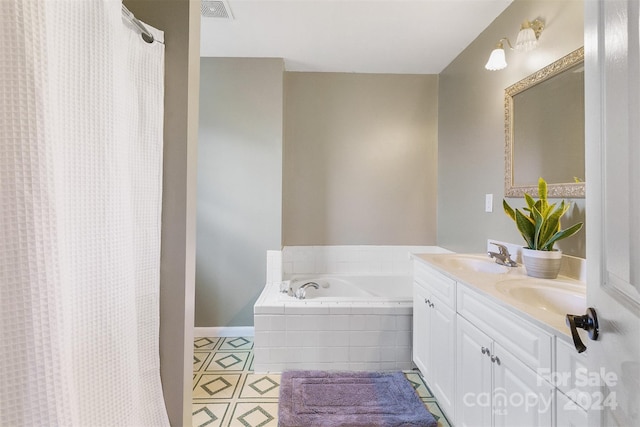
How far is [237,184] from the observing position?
2611mm

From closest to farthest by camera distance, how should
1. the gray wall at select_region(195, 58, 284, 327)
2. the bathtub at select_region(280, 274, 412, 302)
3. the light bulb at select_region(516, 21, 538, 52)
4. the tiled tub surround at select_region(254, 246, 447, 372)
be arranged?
the light bulb at select_region(516, 21, 538, 52)
the tiled tub surround at select_region(254, 246, 447, 372)
the gray wall at select_region(195, 58, 284, 327)
the bathtub at select_region(280, 274, 412, 302)

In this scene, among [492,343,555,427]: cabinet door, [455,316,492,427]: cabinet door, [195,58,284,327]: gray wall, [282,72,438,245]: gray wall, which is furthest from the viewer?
[282,72,438,245]: gray wall

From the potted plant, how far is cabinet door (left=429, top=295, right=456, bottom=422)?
451 mm

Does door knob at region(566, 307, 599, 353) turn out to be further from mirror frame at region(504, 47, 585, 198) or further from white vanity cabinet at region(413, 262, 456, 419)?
mirror frame at region(504, 47, 585, 198)

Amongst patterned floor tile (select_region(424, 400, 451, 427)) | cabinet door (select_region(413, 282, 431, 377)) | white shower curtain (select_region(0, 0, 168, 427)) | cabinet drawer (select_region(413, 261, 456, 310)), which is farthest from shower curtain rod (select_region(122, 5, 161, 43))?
patterned floor tile (select_region(424, 400, 451, 427))

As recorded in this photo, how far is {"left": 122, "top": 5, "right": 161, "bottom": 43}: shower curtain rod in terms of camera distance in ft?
2.73

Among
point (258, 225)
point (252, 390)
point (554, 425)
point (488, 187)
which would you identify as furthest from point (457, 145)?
point (252, 390)

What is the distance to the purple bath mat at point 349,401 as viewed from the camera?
155 cm

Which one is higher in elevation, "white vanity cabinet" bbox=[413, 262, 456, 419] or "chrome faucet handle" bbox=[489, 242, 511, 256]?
"chrome faucet handle" bbox=[489, 242, 511, 256]

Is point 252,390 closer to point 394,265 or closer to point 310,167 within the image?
point 394,265

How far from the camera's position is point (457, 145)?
2.46m

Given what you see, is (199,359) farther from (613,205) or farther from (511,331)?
(613,205)

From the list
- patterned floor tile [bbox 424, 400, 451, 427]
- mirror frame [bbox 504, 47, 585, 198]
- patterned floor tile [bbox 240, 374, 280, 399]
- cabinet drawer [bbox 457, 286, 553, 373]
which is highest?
mirror frame [bbox 504, 47, 585, 198]

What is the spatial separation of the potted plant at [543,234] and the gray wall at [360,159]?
4.91 feet
